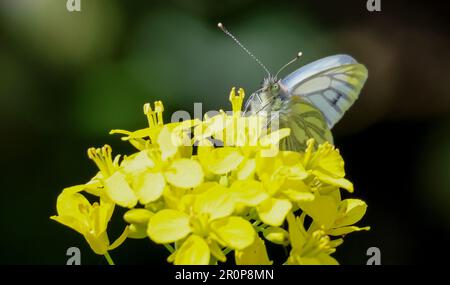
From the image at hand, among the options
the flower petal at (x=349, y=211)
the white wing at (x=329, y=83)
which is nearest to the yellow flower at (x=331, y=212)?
the flower petal at (x=349, y=211)

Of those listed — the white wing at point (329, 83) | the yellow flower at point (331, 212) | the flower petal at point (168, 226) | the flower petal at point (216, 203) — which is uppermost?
the white wing at point (329, 83)

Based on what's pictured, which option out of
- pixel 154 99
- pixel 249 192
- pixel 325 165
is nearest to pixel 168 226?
pixel 249 192

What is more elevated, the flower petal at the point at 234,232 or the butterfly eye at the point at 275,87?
the butterfly eye at the point at 275,87

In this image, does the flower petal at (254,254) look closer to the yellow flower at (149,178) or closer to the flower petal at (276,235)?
the flower petal at (276,235)

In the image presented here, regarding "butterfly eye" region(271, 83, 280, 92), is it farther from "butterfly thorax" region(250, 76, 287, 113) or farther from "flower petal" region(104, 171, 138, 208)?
"flower petal" region(104, 171, 138, 208)

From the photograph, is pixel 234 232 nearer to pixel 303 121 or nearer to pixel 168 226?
pixel 168 226

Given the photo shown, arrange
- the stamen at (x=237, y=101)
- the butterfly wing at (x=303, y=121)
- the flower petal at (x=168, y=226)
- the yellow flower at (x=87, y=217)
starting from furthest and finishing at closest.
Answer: the butterfly wing at (x=303, y=121) → the stamen at (x=237, y=101) → the yellow flower at (x=87, y=217) → the flower petal at (x=168, y=226)

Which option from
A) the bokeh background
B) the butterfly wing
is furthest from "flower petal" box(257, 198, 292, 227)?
the bokeh background
